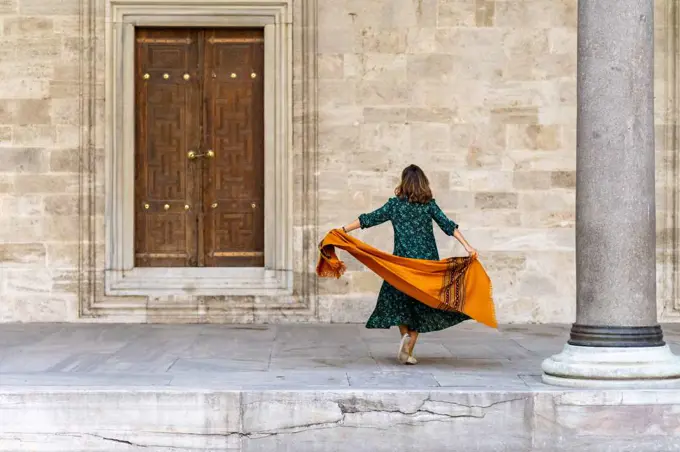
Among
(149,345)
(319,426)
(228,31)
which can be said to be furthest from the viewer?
(228,31)

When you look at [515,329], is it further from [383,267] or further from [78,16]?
[78,16]

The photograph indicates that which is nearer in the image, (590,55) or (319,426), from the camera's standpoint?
(319,426)

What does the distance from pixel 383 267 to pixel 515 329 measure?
11.5 ft

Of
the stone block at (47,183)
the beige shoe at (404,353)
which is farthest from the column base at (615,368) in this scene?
the stone block at (47,183)

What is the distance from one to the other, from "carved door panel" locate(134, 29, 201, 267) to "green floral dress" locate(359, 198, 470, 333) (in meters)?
4.19

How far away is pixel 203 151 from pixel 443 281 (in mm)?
4787

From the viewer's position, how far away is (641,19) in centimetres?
789

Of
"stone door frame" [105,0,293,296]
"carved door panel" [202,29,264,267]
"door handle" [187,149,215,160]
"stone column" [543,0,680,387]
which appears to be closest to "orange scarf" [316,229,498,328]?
"stone column" [543,0,680,387]

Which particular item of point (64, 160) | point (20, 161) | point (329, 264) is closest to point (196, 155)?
point (64, 160)

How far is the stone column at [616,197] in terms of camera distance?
7.76 meters

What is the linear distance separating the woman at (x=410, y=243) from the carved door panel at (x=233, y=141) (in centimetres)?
391

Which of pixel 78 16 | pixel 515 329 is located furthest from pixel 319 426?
A: pixel 78 16

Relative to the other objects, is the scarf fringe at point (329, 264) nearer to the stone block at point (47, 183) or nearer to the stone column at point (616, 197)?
the stone column at point (616, 197)

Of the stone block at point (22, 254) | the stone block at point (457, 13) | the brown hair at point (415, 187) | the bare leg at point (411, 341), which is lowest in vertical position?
the bare leg at point (411, 341)
